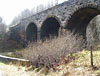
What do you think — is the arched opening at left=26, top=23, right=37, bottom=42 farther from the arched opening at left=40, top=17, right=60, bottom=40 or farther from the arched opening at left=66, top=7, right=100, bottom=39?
the arched opening at left=66, top=7, right=100, bottom=39

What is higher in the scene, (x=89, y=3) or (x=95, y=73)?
(x=89, y=3)

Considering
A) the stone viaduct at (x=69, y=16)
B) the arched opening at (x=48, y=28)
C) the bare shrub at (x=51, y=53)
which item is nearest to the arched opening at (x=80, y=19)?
the stone viaduct at (x=69, y=16)

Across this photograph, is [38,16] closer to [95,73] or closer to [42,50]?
[42,50]

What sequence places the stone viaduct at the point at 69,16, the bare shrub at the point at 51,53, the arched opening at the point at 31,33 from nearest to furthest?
the bare shrub at the point at 51,53
the stone viaduct at the point at 69,16
the arched opening at the point at 31,33

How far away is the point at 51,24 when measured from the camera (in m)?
13.4

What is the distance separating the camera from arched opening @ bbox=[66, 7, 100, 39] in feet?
28.5

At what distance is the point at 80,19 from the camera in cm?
956

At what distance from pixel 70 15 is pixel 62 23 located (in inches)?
40.7

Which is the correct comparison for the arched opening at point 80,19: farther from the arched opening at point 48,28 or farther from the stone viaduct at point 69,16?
the arched opening at point 48,28

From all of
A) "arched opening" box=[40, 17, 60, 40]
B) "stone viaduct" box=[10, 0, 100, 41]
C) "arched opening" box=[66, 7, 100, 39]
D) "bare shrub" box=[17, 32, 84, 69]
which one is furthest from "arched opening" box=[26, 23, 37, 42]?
"bare shrub" box=[17, 32, 84, 69]

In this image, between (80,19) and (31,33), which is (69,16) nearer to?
(80,19)

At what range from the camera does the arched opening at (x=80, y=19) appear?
8.67 m

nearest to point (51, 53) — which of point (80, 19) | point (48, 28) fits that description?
point (80, 19)

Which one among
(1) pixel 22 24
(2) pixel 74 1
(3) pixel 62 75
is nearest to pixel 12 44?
(1) pixel 22 24
